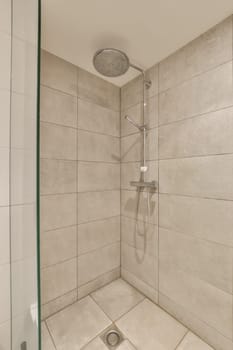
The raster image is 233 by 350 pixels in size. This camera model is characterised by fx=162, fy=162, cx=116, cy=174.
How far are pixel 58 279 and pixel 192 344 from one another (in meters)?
0.92

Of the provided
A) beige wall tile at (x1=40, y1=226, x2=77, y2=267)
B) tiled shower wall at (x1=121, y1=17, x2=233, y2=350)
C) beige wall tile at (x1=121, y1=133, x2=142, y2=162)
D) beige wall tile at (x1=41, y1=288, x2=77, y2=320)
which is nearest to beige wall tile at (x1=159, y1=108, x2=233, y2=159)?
tiled shower wall at (x1=121, y1=17, x2=233, y2=350)

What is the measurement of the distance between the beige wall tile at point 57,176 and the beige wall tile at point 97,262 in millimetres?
568

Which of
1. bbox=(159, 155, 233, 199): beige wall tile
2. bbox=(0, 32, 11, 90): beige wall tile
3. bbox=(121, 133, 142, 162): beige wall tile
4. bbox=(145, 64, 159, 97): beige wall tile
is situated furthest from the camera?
bbox=(121, 133, 142, 162): beige wall tile

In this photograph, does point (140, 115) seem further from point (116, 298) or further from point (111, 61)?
point (116, 298)

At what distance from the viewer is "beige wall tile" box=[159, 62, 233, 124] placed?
2.91 feet

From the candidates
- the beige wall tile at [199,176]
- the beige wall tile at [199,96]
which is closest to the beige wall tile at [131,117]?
the beige wall tile at [199,96]

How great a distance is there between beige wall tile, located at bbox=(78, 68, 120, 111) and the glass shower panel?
55 centimetres

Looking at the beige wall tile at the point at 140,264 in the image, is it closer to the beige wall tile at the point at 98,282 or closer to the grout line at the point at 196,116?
the beige wall tile at the point at 98,282

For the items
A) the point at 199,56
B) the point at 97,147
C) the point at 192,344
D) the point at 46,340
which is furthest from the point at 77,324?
the point at 199,56

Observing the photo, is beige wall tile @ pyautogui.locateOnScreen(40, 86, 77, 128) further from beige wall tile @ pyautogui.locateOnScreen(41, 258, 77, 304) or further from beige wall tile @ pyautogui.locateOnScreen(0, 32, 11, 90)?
beige wall tile @ pyautogui.locateOnScreen(41, 258, 77, 304)

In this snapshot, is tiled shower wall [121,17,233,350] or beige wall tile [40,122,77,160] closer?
tiled shower wall [121,17,233,350]

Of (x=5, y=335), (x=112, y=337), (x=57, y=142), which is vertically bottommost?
(x=112, y=337)

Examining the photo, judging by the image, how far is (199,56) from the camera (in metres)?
0.99

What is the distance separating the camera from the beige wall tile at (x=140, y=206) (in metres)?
1.24
